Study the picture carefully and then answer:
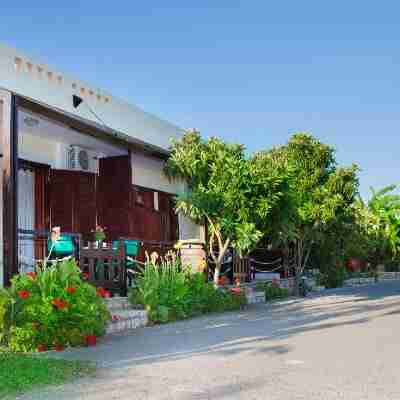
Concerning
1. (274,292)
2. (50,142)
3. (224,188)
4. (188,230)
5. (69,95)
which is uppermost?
(69,95)

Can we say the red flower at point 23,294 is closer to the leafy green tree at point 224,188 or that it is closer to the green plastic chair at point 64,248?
the green plastic chair at point 64,248

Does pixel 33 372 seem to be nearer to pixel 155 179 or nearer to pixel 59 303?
pixel 59 303

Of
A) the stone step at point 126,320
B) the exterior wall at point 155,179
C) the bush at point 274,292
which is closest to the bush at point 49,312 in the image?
the stone step at point 126,320

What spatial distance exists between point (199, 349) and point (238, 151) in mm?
8172

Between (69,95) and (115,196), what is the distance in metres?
2.94

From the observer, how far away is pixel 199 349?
789 cm

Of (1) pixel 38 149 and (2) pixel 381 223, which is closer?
(1) pixel 38 149

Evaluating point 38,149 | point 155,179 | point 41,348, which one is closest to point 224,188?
point 155,179

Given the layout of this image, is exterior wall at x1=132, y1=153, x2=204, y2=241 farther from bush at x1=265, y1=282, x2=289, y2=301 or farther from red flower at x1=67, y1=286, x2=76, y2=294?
red flower at x1=67, y1=286, x2=76, y2=294

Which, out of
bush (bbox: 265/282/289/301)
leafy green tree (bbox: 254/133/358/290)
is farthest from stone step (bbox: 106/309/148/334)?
leafy green tree (bbox: 254/133/358/290)

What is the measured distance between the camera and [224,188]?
14367 millimetres

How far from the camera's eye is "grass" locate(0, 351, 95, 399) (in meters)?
5.64

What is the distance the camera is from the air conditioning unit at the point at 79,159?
14.6 metres

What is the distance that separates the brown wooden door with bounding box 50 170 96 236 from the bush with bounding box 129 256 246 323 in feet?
8.09
